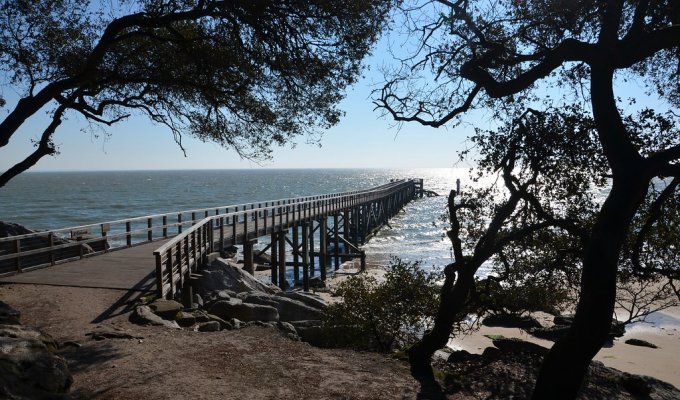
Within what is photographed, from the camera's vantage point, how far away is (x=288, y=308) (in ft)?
42.2

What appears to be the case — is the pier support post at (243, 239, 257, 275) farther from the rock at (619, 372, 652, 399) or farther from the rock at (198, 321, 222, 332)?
the rock at (619, 372, 652, 399)

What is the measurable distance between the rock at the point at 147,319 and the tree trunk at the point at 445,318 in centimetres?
403

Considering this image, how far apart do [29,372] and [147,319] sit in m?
3.83

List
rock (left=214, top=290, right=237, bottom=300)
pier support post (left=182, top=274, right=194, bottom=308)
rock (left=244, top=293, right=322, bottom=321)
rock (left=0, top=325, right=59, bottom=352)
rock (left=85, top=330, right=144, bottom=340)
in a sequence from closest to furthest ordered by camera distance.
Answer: rock (left=0, top=325, right=59, bottom=352) → rock (left=85, top=330, right=144, bottom=340) → pier support post (left=182, top=274, right=194, bottom=308) → rock (left=244, top=293, right=322, bottom=321) → rock (left=214, top=290, right=237, bottom=300)

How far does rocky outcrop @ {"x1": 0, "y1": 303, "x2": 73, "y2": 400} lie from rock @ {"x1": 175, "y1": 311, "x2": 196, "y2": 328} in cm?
344

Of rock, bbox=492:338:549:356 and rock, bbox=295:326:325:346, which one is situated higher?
rock, bbox=295:326:325:346

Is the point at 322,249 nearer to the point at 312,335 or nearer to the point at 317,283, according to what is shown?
the point at 317,283

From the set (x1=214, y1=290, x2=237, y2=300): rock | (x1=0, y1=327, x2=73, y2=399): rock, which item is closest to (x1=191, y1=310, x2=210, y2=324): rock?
(x1=214, y1=290, x2=237, y2=300): rock

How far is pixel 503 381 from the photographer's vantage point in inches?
313

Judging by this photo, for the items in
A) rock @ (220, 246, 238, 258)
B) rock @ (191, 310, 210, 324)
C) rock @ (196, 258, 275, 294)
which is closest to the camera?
rock @ (191, 310, 210, 324)

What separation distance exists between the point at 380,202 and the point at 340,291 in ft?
151

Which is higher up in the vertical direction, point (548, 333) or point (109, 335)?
point (109, 335)

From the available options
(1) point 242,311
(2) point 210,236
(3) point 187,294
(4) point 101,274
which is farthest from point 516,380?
(2) point 210,236

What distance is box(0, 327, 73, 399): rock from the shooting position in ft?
15.5
